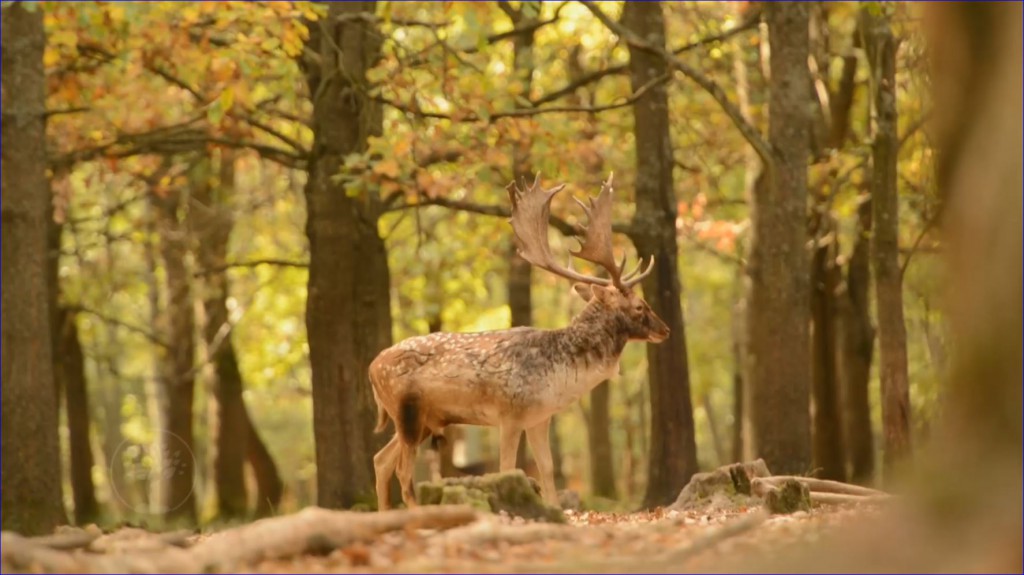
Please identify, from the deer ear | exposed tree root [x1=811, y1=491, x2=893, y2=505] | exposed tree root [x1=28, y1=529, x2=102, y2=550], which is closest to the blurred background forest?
exposed tree root [x1=811, y1=491, x2=893, y2=505]

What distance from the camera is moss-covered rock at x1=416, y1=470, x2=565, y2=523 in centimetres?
991

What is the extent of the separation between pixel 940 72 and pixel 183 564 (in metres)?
4.35

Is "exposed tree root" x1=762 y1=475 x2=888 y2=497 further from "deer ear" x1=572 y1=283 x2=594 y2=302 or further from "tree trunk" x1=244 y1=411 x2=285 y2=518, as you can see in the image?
"tree trunk" x1=244 y1=411 x2=285 y2=518

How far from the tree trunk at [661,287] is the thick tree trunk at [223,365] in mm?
9365

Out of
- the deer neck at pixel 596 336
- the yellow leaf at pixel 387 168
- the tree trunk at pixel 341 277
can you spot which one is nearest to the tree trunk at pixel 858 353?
the tree trunk at pixel 341 277

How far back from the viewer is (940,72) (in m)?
8.38

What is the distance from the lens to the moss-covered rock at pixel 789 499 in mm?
11750

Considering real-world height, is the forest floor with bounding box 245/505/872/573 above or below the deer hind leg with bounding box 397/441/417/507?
below

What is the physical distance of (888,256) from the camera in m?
17.9

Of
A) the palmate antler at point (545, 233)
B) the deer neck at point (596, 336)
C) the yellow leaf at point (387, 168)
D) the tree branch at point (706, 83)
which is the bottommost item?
the deer neck at point (596, 336)

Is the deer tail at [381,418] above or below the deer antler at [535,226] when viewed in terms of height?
below

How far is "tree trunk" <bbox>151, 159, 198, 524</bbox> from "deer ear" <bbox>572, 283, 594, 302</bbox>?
13.8 meters

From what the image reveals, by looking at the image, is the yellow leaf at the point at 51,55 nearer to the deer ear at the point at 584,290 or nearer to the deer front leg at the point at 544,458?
the deer ear at the point at 584,290

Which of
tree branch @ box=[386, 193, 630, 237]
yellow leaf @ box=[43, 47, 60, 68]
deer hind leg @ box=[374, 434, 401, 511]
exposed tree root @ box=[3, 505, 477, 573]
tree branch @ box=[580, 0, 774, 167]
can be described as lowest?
exposed tree root @ box=[3, 505, 477, 573]
